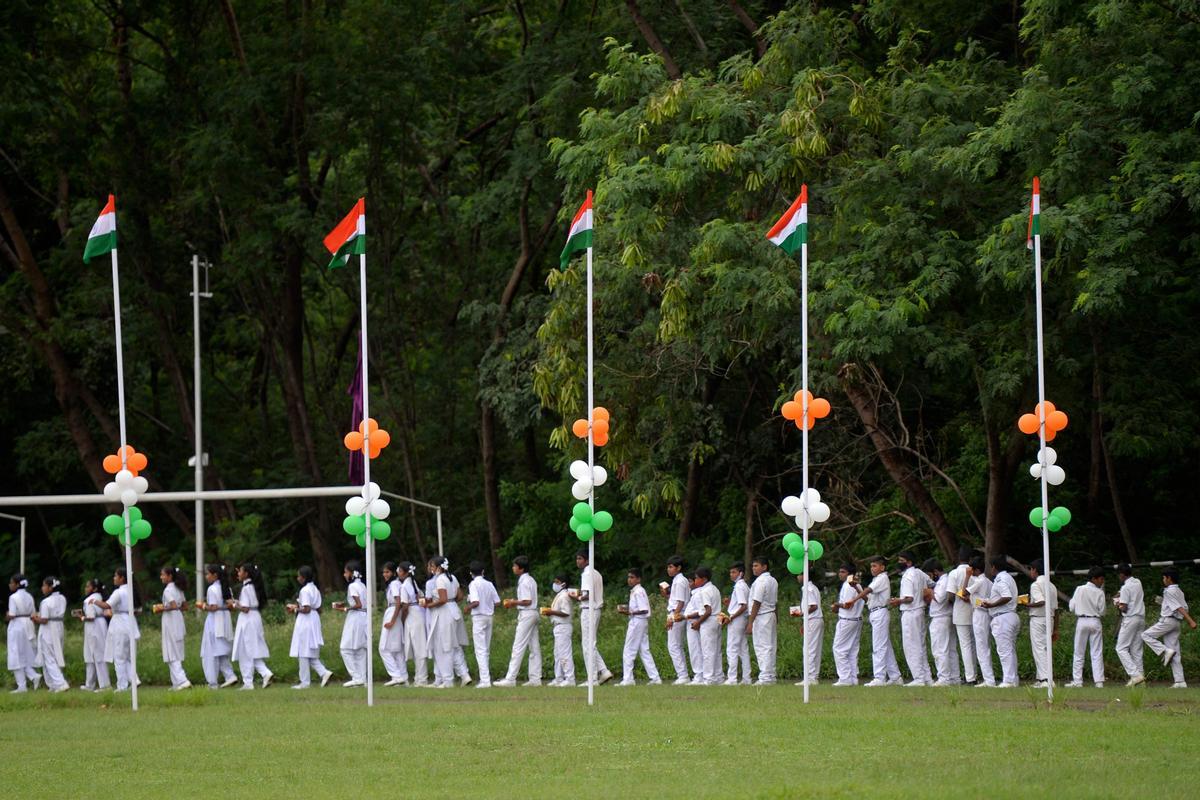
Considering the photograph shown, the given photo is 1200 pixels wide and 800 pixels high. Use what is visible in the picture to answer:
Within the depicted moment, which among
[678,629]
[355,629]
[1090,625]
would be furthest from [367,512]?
[1090,625]

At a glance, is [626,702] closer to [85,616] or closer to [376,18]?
[85,616]

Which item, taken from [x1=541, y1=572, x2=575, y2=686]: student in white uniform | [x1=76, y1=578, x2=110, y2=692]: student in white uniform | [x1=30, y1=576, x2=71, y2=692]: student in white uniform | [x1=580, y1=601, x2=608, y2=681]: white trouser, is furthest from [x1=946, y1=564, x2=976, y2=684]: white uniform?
[x1=30, y1=576, x2=71, y2=692]: student in white uniform

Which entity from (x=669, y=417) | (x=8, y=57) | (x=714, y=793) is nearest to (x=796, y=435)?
(x=669, y=417)

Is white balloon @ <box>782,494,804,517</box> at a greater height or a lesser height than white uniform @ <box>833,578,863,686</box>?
greater

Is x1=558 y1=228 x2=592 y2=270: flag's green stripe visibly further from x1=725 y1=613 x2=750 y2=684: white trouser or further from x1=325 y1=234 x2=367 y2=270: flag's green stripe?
x1=725 y1=613 x2=750 y2=684: white trouser

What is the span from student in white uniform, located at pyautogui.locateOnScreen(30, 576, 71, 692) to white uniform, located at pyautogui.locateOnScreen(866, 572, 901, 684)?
41.3 feet

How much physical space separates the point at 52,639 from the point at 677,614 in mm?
9938

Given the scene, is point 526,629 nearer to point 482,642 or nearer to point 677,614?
point 482,642

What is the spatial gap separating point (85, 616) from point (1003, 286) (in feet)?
47.6

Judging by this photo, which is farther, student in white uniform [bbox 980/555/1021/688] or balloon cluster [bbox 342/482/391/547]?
student in white uniform [bbox 980/555/1021/688]

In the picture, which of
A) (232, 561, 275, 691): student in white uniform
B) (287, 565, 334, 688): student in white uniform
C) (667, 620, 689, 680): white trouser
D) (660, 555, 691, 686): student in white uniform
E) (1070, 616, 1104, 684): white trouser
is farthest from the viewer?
(232, 561, 275, 691): student in white uniform

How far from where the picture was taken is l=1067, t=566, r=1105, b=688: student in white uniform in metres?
20.5

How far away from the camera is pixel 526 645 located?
23.1 meters

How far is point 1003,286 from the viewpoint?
71.2 feet
